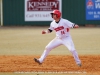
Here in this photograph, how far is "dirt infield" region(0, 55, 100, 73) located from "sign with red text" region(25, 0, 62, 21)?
2294 centimetres

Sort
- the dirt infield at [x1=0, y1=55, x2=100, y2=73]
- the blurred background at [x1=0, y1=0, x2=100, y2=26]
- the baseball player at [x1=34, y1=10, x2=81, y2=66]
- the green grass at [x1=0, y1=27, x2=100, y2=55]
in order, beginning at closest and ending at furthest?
the dirt infield at [x1=0, y1=55, x2=100, y2=73] → the baseball player at [x1=34, y1=10, x2=81, y2=66] → the green grass at [x1=0, y1=27, x2=100, y2=55] → the blurred background at [x1=0, y1=0, x2=100, y2=26]

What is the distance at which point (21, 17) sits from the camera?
35.9m

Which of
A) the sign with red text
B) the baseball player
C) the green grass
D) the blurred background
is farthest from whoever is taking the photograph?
the blurred background

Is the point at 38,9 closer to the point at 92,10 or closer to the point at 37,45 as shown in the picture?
the point at 92,10

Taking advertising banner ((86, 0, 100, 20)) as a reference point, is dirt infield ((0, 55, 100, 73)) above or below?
below

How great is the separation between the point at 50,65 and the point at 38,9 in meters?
24.9

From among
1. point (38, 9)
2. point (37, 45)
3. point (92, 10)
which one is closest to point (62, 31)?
point (37, 45)

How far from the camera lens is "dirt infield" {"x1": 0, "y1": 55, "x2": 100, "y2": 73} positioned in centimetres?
1015

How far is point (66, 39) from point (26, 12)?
2541cm

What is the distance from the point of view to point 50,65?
1104 centimetres

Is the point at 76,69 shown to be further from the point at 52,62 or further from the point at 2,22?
the point at 2,22

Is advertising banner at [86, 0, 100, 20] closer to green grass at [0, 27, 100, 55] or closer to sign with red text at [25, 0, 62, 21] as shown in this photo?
sign with red text at [25, 0, 62, 21]

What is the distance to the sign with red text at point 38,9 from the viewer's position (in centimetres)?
3566

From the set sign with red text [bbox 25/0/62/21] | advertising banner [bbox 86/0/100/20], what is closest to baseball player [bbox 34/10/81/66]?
sign with red text [bbox 25/0/62/21]
